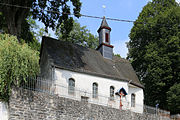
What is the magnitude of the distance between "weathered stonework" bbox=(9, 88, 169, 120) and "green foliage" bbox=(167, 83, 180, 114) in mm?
9298

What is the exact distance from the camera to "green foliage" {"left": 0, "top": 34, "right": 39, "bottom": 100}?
588 inches

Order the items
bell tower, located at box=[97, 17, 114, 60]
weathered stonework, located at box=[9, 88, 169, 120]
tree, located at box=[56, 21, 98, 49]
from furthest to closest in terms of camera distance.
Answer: tree, located at box=[56, 21, 98, 49], bell tower, located at box=[97, 17, 114, 60], weathered stonework, located at box=[9, 88, 169, 120]

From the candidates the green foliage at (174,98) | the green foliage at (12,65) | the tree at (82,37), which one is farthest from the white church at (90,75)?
the tree at (82,37)

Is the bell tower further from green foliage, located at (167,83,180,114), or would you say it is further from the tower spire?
green foliage, located at (167,83,180,114)

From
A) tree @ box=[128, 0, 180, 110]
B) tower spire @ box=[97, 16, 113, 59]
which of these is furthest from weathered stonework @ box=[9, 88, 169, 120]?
tree @ box=[128, 0, 180, 110]

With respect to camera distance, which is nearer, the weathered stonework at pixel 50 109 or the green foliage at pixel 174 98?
the weathered stonework at pixel 50 109

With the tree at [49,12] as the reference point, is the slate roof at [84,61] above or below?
below

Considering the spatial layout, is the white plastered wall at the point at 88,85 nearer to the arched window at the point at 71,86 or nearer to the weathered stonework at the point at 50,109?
the arched window at the point at 71,86

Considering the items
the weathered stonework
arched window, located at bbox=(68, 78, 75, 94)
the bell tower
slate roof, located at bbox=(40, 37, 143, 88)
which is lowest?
the weathered stonework

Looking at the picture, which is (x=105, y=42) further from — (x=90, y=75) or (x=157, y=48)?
(x=90, y=75)

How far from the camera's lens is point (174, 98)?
91.6 ft

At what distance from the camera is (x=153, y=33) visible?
3331 cm

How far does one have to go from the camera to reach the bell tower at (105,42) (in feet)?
99.0

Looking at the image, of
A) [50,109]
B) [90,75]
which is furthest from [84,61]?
[50,109]
